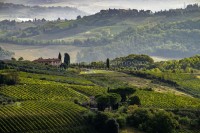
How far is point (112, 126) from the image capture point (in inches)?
4237

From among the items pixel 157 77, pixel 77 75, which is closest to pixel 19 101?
pixel 77 75

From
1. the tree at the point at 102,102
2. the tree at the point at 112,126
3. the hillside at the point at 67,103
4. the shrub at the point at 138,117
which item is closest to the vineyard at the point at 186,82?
the hillside at the point at 67,103

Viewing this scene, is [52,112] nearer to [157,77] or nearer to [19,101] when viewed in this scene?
[19,101]

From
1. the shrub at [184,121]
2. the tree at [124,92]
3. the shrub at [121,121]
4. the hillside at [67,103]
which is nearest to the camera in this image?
the hillside at [67,103]

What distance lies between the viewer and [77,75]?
181000 mm

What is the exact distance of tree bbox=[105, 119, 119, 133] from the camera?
107438 millimetres

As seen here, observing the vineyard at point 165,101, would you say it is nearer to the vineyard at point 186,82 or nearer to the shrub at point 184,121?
the shrub at point 184,121

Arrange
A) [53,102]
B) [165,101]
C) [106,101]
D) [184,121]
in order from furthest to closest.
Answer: [165,101]
[106,101]
[184,121]
[53,102]

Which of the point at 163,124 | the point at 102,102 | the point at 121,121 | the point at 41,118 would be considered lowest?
the point at 163,124

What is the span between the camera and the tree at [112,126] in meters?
107

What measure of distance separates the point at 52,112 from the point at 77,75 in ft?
237

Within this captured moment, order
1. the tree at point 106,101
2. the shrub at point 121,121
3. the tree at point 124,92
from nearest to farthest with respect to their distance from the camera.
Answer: the shrub at point 121,121 → the tree at point 106,101 → the tree at point 124,92

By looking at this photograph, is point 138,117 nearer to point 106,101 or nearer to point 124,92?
point 106,101

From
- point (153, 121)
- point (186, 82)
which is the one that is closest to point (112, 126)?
point (153, 121)
